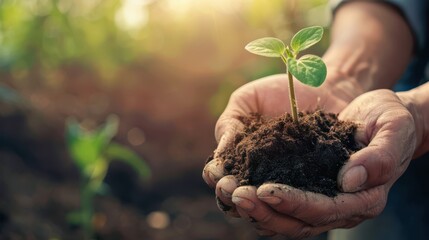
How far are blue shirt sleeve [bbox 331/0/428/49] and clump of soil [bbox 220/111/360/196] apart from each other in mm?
613

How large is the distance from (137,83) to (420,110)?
227cm

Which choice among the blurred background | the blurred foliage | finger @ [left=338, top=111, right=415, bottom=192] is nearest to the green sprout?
finger @ [left=338, top=111, right=415, bottom=192]

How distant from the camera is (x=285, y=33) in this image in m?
3.43

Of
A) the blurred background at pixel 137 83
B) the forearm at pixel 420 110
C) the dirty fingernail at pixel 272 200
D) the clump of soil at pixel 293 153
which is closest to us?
the dirty fingernail at pixel 272 200

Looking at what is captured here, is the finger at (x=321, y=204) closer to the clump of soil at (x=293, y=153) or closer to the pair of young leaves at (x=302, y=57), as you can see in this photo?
the clump of soil at (x=293, y=153)

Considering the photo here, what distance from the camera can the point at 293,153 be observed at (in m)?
1.48

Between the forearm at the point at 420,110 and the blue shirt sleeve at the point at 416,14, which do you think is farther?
the blue shirt sleeve at the point at 416,14

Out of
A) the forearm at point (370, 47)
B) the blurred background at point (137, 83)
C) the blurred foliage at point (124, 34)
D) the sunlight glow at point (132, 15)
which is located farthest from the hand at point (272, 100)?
the sunlight glow at point (132, 15)

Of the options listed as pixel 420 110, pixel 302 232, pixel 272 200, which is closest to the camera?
pixel 272 200

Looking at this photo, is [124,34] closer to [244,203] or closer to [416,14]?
[416,14]

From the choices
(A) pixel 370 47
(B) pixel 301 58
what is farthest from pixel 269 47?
(A) pixel 370 47

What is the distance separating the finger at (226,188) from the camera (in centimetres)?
140

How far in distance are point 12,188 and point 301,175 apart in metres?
1.84

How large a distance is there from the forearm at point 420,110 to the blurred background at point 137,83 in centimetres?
143
